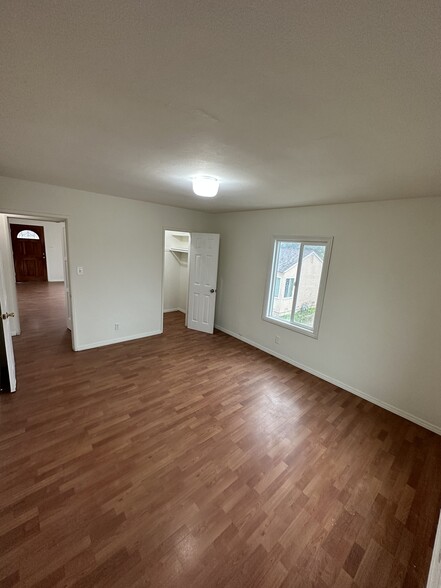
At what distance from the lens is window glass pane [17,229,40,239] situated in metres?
8.27

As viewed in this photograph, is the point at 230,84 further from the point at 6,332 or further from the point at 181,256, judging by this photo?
the point at 181,256

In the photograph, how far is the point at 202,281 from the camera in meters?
4.86

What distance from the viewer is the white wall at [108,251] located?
3158 millimetres

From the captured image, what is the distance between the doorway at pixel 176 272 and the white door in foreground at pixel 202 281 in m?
0.86

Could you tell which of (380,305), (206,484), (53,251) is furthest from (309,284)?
(53,251)

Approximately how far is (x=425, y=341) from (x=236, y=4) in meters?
3.18

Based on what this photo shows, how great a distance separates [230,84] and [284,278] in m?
3.22

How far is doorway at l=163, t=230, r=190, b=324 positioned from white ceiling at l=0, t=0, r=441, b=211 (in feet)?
12.6

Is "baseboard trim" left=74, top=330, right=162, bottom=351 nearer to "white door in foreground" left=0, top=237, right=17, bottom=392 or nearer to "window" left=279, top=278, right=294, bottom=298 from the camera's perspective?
"white door in foreground" left=0, top=237, right=17, bottom=392

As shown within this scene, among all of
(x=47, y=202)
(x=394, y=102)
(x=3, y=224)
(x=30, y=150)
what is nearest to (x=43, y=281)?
(x=3, y=224)

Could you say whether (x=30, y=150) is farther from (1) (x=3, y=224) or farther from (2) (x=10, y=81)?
(1) (x=3, y=224)

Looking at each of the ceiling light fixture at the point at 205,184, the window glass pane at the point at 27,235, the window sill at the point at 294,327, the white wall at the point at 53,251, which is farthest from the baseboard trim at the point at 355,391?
the window glass pane at the point at 27,235

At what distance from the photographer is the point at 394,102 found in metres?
1.00

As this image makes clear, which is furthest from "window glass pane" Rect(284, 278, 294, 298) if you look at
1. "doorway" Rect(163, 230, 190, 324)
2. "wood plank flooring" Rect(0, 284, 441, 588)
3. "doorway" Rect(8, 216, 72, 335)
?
"doorway" Rect(8, 216, 72, 335)
